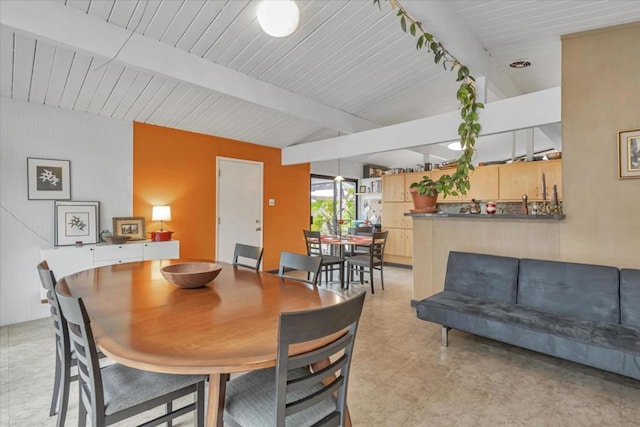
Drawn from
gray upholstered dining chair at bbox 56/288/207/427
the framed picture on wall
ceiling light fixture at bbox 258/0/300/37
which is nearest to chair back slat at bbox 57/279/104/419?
gray upholstered dining chair at bbox 56/288/207/427

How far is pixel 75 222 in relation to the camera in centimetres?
380

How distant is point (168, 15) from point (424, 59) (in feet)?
9.26

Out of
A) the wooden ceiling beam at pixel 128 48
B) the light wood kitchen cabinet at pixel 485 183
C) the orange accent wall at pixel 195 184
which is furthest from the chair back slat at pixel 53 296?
the light wood kitchen cabinet at pixel 485 183

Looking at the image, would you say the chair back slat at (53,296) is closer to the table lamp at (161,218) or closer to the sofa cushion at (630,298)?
the table lamp at (161,218)

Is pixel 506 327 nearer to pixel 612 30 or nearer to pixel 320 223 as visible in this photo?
pixel 612 30

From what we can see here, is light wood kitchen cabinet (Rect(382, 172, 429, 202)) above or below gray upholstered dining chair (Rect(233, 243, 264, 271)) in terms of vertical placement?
above

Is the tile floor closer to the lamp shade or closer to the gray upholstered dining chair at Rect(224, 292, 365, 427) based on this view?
the gray upholstered dining chair at Rect(224, 292, 365, 427)

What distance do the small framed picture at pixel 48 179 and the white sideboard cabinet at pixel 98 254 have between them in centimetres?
61

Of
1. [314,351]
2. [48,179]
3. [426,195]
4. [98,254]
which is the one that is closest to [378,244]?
[426,195]

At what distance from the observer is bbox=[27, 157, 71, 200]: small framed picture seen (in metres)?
3.58

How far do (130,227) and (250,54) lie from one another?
8.75ft

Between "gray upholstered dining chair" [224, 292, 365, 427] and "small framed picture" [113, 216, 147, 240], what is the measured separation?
349cm

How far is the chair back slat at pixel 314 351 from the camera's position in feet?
3.36

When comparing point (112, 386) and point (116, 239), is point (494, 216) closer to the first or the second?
point (112, 386)
